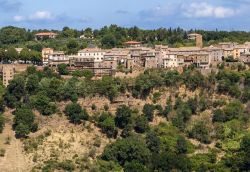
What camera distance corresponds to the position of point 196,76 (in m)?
47.9

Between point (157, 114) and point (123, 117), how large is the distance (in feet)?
10.7

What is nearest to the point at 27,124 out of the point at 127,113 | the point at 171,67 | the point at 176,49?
the point at 127,113

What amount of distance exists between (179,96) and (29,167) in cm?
1304

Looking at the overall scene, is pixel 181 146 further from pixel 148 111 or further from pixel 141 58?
pixel 141 58

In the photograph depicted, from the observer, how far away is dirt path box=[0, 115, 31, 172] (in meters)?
38.7

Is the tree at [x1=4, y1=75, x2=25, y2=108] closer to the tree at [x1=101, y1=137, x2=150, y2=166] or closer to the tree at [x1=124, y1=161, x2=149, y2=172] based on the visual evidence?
the tree at [x1=101, y1=137, x2=150, y2=166]

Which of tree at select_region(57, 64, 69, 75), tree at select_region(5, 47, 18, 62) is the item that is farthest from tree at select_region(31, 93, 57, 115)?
tree at select_region(5, 47, 18, 62)

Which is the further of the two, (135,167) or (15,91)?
(15,91)

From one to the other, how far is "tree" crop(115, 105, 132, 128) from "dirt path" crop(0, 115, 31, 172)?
6465 mm

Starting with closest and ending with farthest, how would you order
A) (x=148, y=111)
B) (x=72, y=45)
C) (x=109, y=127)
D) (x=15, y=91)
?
1. (x=109, y=127)
2. (x=148, y=111)
3. (x=15, y=91)
4. (x=72, y=45)

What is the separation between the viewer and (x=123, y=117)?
43.0m

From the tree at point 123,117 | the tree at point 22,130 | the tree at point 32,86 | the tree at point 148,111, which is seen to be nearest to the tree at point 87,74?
the tree at point 32,86

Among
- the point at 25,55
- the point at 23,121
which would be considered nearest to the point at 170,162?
the point at 23,121

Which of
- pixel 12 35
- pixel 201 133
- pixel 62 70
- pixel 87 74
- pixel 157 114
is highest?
pixel 12 35
